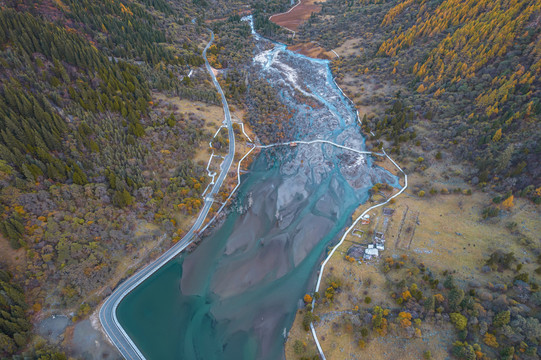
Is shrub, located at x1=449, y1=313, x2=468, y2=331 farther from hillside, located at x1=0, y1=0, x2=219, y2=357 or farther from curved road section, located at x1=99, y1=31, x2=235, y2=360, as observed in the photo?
hillside, located at x1=0, y1=0, x2=219, y2=357

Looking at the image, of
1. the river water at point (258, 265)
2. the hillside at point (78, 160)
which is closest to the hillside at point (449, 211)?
the river water at point (258, 265)

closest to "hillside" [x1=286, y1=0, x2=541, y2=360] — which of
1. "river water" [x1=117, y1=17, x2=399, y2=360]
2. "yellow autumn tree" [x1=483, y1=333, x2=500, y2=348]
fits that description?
"yellow autumn tree" [x1=483, y1=333, x2=500, y2=348]

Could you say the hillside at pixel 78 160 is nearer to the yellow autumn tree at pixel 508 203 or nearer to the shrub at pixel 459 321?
the shrub at pixel 459 321

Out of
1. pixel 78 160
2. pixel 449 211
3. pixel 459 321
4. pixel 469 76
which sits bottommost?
pixel 459 321

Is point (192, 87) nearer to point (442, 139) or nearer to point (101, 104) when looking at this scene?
point (101, 104)

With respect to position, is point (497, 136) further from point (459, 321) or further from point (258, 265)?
point (258, 265)

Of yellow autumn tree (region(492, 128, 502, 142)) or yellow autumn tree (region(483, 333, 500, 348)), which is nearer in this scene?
yellow autumn tree (region(483, 333, 500, 348))

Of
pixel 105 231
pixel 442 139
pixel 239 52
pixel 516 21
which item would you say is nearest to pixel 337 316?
pixel 105 231

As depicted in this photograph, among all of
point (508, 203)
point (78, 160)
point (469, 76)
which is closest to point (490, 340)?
point (508, 203)

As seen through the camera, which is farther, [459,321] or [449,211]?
[449,211]

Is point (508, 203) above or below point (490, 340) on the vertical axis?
above
